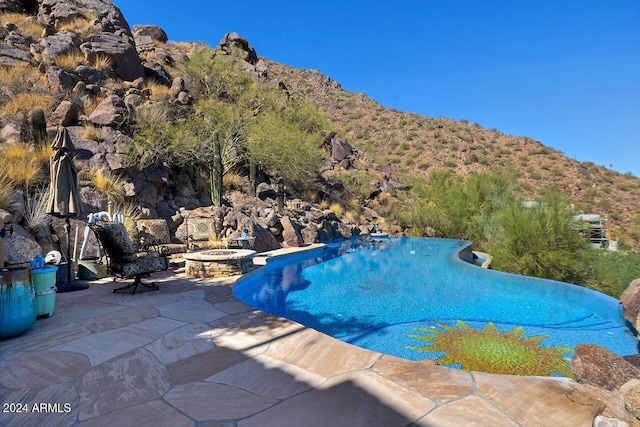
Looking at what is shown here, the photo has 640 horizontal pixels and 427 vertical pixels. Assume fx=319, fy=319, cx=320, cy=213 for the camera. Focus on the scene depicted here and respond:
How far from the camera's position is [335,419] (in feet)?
5.55

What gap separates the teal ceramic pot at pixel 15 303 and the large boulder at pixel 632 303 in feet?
22.2

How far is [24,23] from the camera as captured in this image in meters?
12.9

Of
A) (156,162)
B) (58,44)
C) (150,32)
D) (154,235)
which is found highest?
(150,32)

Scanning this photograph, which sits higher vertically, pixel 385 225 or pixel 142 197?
pixel 142 197

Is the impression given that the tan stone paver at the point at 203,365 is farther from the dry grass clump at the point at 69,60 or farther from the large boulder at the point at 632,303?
the dry grass clump at the point at 69,60

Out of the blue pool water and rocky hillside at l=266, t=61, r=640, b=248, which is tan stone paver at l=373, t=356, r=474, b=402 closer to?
the blue pool water

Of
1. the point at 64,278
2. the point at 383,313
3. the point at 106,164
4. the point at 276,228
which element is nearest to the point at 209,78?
the point at 106,164

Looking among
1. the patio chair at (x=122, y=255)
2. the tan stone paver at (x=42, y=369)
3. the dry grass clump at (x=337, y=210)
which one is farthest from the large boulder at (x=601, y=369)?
the dry grass clump at (x=337, y=210)

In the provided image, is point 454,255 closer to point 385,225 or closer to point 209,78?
point 385,225

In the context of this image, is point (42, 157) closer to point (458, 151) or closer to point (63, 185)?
point (63, 185)

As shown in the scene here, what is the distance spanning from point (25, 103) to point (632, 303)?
48.2 feet

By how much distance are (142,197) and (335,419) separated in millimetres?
9469

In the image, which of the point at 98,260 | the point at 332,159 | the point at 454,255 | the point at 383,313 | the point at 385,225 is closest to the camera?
the point at 383,313

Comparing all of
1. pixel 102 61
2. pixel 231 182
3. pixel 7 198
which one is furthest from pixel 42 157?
pixel 102 61
